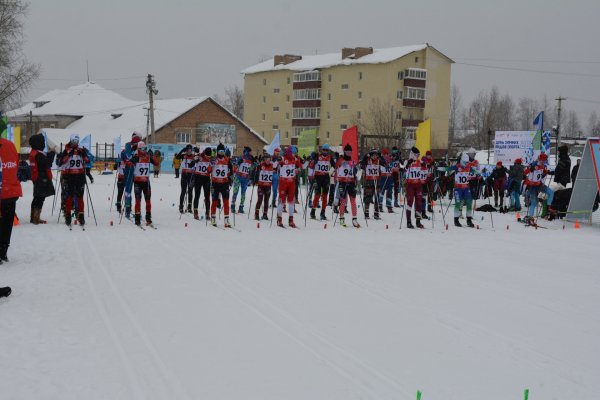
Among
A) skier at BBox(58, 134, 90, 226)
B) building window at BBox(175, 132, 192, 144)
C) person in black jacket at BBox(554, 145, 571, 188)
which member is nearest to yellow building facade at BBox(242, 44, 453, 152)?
building window at BBox(175, 132, 192, 144)

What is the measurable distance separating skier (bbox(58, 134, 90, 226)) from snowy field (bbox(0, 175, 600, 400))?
7.11 feet

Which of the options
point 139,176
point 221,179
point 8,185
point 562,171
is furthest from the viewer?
point 562,171

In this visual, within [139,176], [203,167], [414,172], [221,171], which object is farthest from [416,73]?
[139,176]

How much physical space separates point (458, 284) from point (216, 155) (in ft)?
28.0

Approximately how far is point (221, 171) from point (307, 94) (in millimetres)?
77113

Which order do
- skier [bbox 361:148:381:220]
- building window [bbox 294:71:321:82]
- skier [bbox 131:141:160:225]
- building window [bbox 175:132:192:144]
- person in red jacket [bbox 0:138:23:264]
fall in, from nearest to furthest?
1. person in red jacket [bbox 0:138:23:264]
2. skier [bbox 131:141:160:225]
3. skier [bbox 361:148:381:220]
4. building window [bbox 175:132:192:144]
5. building window [bbox 294:71:321:82]

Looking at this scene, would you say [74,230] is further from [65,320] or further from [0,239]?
[65,320]

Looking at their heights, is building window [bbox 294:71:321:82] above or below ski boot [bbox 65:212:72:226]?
above

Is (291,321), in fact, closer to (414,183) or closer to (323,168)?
(414,183)

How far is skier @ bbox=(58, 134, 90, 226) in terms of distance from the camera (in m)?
14.9

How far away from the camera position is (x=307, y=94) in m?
91.6

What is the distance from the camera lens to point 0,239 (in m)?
9.80

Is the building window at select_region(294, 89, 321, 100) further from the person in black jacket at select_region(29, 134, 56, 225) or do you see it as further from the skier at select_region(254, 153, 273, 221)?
the person in black jacket at select_region(29, 134, 56, 225)

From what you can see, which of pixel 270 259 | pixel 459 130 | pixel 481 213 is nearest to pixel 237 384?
pixel 270 259
